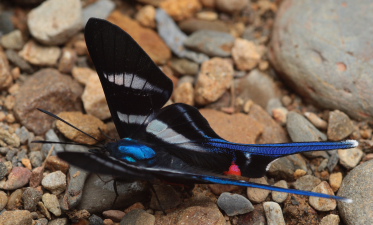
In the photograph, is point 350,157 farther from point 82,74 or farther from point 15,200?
point 15,200

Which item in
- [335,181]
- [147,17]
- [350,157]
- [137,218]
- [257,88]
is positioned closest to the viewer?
[137,218]

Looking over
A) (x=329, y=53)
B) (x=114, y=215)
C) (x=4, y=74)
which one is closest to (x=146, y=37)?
(x=4, y=74)

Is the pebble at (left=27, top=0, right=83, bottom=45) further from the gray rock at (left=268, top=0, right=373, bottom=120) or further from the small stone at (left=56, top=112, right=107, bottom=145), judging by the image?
the gray rock at (left=268, top=0, right=373, bottom=120)

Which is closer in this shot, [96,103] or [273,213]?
[273,213]

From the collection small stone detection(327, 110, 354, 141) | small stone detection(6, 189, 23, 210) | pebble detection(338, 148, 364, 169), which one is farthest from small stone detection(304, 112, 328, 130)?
small stone detection(6, 189, 23, 210)

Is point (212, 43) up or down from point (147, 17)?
down

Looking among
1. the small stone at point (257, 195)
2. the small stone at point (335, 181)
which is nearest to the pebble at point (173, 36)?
the small stone at point (257, 195)

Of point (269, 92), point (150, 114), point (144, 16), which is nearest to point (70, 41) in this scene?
point (144, 16)
